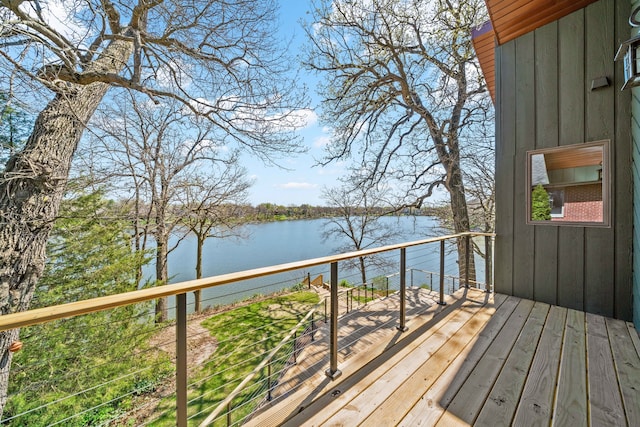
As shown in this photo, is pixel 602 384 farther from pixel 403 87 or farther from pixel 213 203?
pixel 213 203

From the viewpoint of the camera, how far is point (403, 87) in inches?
241

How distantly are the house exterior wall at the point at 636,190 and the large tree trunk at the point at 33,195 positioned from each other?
18.3 ft

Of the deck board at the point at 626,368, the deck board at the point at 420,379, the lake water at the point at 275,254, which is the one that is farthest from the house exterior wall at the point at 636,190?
the lake water at the point at 275,254

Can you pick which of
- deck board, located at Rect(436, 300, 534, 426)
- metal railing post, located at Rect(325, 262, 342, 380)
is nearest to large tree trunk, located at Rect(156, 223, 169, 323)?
metal railing post, located at Rect(325, 262, 342, 380)

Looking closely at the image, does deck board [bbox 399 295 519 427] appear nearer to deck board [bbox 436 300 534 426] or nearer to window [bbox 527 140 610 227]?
deck board [bbox 436 300 534 426]

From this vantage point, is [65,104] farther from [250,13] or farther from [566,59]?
[566,59]

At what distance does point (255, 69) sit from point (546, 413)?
5212 millimetres

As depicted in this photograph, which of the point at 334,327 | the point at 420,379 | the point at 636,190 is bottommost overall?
the point at 420,379

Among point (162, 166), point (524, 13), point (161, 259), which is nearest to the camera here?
point (524, 13)

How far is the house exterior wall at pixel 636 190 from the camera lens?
235 centimetres

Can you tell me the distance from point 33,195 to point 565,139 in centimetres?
624

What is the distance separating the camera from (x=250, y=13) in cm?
391

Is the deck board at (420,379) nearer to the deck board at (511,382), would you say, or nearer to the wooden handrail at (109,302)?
the deck board at (511,382)

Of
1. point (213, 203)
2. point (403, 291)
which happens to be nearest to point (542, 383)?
point (403, 291)
